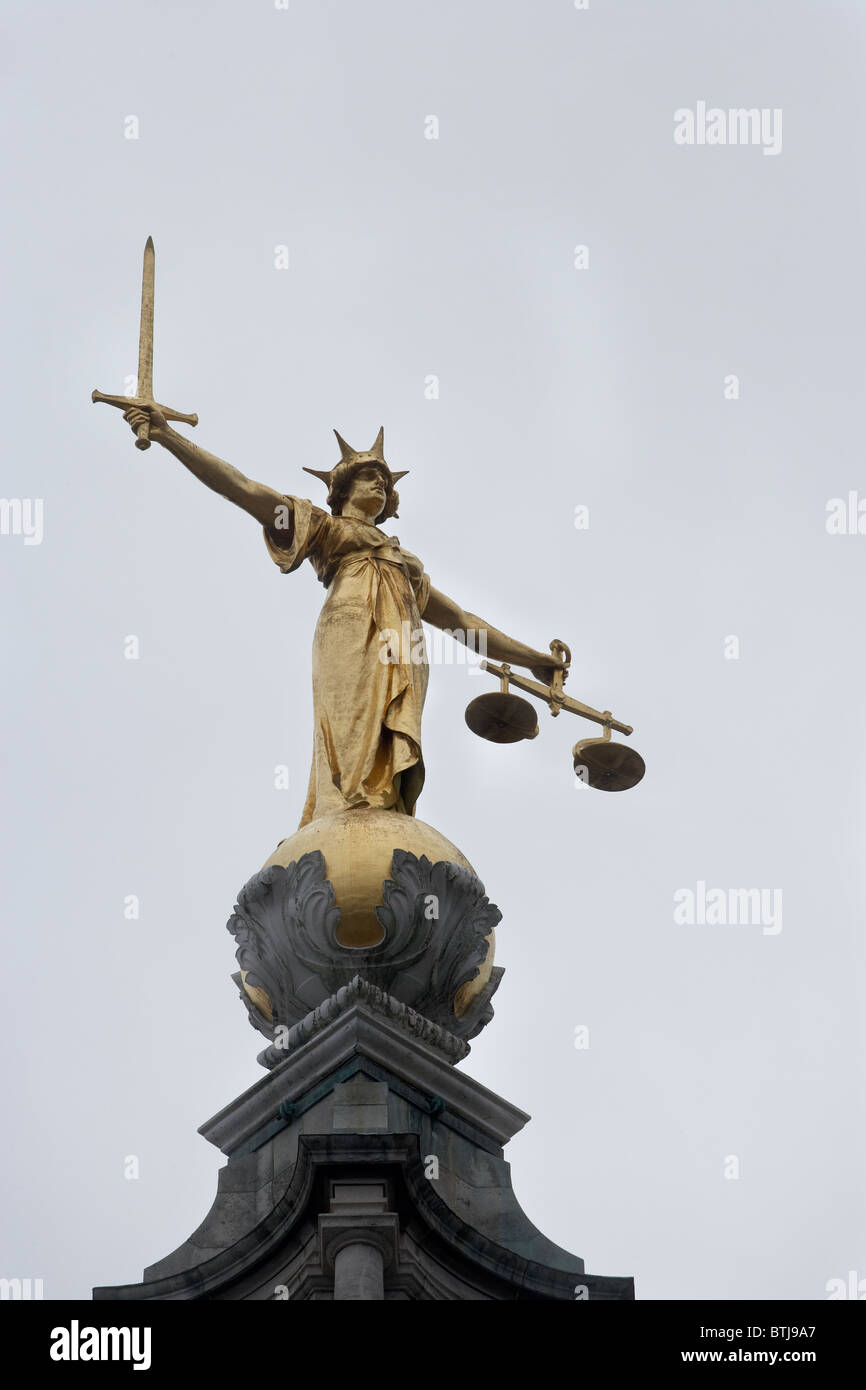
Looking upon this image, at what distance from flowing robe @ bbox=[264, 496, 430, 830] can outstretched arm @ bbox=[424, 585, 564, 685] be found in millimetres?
618

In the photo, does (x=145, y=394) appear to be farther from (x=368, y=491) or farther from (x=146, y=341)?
(x=368, y=491)

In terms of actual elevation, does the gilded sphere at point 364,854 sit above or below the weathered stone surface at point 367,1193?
above

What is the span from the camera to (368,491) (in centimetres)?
2694

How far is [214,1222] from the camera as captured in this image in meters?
22.6

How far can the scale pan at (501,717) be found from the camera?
25.6m

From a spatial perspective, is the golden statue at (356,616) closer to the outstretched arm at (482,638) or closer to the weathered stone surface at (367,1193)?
the outstretched arm at (482,638)

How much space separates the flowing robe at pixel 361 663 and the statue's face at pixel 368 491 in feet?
0.65

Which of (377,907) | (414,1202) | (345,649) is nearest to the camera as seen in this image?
(414,1202)

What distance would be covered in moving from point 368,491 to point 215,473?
76.9 inches

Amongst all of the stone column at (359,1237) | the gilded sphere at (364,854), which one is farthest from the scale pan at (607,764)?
the stone column at (359,1237)
